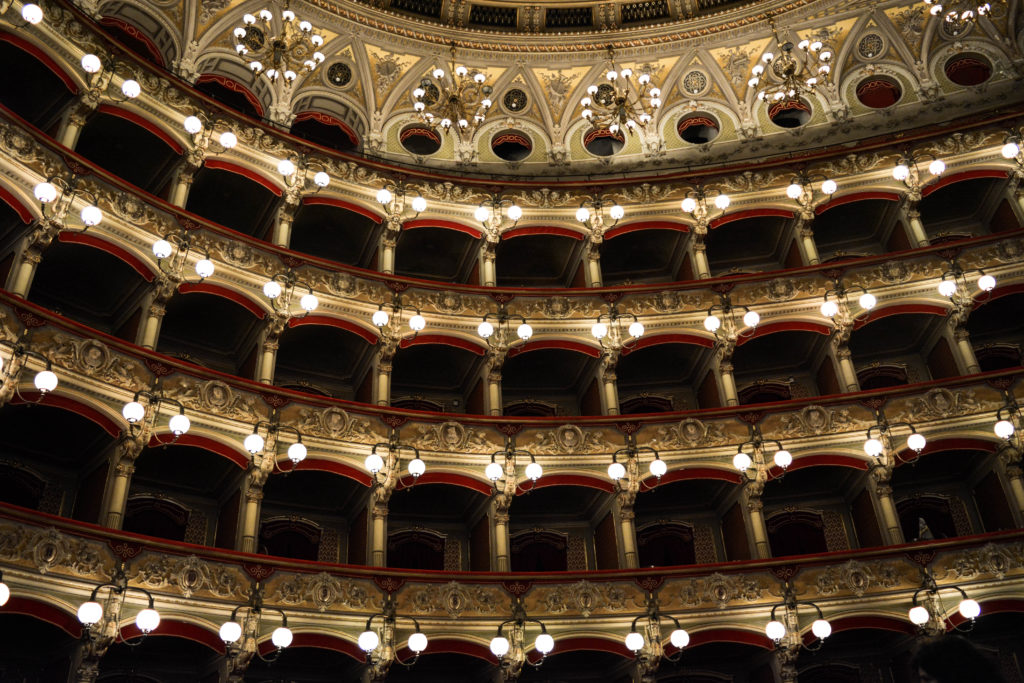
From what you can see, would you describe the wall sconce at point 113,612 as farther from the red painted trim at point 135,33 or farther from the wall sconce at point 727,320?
the red painted trim at point 135,33

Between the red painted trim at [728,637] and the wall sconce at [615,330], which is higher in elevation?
the wall sconce at [615,330]

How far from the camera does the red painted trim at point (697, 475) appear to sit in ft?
73.5

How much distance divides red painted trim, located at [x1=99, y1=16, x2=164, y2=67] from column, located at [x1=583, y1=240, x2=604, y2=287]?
517 inches

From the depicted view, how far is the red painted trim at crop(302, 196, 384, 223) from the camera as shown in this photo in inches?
999

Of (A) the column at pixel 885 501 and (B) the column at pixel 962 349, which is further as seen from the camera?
(B) the column at pixel 962 349

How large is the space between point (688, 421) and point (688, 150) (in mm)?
10616

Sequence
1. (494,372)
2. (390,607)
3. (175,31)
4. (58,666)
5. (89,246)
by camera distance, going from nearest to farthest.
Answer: (58,666) → (390,607) → (89,246) → (494,372) → (175,31)

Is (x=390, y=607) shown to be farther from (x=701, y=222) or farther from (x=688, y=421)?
(x=701, y=222)

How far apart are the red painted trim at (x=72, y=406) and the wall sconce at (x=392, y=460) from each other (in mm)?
5285

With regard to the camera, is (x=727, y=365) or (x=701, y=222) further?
(x=701, y=222)

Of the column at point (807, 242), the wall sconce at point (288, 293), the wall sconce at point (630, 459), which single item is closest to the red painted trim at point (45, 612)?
the wall sconce at point (288, 293)

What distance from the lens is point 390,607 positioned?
62.1 ft

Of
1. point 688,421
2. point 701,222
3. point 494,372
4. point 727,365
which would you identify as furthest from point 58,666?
point 701,222

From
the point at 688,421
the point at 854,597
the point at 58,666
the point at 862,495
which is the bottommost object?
the point at 58,666
